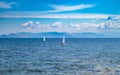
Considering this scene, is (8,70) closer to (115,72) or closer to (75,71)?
(75,71)

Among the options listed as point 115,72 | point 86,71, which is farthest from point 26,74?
point 115,72

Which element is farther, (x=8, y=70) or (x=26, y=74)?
(x=8, y=70)

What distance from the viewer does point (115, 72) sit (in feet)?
136

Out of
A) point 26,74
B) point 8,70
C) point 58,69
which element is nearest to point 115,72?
point 58,69

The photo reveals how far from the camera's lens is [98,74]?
40219 millimetres

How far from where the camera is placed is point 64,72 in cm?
4206

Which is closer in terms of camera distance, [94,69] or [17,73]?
[17,73]

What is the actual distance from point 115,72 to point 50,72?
814cm

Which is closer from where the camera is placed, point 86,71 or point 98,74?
point 98,74

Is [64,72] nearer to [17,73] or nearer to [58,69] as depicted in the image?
[58,69]

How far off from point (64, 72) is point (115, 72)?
6385mm

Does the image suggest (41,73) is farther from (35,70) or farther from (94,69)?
(94,69)

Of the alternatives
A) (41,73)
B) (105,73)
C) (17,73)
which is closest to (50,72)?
(41,73)

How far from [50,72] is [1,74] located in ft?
20.3
